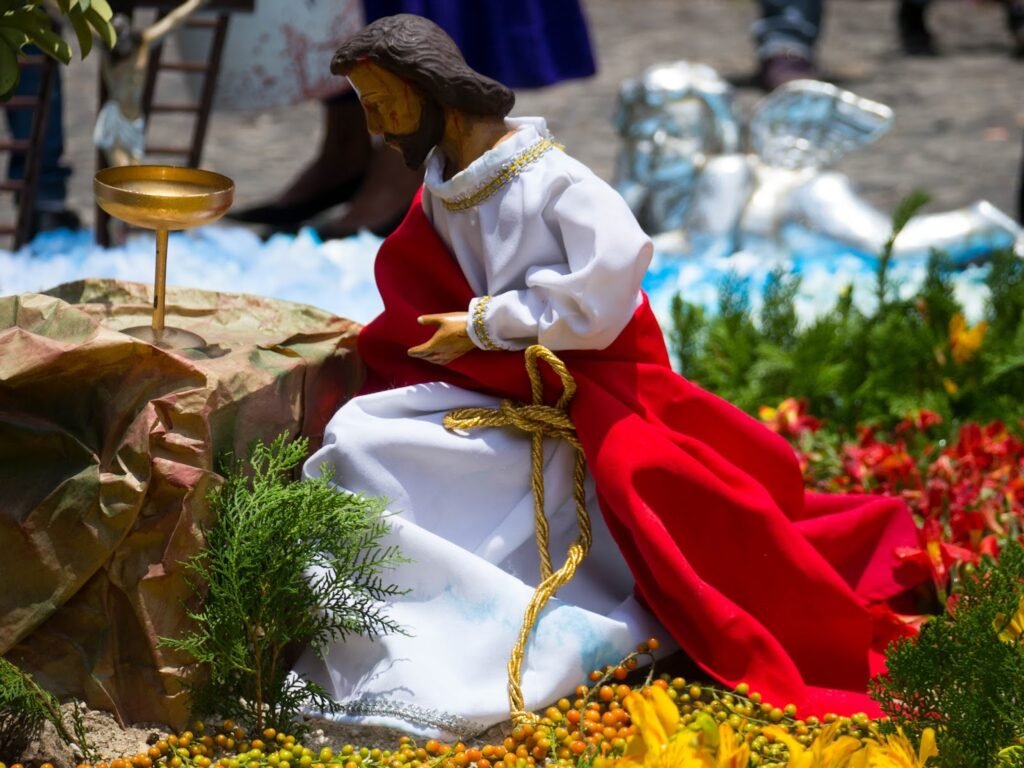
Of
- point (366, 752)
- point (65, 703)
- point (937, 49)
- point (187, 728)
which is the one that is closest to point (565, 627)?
point (366, 752)

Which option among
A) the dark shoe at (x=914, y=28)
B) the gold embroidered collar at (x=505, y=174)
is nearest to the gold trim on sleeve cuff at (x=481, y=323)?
the gold embroidered collar at (x=505, y=174)

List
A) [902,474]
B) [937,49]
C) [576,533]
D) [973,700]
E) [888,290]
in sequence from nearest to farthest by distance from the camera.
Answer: [973,700] → [576,533] → [902,474] → [888,290] → [937,49]

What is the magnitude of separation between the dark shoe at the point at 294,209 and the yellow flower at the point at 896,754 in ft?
13.7

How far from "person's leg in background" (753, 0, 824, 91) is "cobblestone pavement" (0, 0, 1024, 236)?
0.34m

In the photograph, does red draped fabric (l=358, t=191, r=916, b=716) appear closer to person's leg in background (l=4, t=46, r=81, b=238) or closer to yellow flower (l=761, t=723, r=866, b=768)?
yellow flower (l=761, t=723, r=866, b=768)

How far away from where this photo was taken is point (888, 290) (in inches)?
157

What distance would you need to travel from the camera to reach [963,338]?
364 centimetres

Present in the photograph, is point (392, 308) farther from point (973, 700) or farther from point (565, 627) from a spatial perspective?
point (973, 700)

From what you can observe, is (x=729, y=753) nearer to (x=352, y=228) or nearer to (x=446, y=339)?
(x=446, y=339)

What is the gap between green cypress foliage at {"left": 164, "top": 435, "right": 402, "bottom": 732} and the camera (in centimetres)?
222

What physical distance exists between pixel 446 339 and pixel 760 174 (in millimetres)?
2628

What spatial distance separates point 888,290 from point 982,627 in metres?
2.19

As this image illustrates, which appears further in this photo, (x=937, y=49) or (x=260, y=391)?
(x=937, y=49)

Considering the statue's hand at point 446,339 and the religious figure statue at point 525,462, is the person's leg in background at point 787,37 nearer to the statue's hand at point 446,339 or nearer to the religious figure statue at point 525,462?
the religious figure statue at point 525,462
